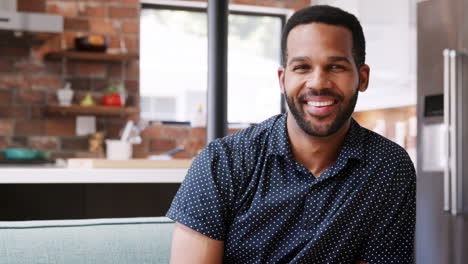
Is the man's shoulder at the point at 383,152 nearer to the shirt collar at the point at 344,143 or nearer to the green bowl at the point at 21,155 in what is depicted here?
the shirt collar at the point at 344,143

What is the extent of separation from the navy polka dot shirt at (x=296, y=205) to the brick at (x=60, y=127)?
3.39m

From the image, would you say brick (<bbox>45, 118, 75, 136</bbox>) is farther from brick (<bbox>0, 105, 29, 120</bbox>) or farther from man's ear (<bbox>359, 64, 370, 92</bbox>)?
man's ear (<bbox>359, 64, 370, 92</bbox>)

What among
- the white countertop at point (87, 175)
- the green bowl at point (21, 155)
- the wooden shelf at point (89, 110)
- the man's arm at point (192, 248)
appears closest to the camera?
the man's arm at point (192, 248)

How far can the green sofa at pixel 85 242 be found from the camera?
1163 mm

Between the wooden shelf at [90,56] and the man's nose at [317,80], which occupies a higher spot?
the wooden shelf at [90,56]

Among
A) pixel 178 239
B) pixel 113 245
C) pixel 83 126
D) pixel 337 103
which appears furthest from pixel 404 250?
pixel 83 126

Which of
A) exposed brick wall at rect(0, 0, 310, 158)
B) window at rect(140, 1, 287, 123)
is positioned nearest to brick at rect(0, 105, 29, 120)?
exposed brick wall at rect(0, 0, 310, 158)

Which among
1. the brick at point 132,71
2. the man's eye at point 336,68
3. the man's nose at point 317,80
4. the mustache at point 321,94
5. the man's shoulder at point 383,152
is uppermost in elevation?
the brick at point 132,71

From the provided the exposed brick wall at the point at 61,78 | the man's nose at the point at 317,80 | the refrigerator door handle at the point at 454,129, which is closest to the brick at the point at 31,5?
the exposed brick wall at the point at 61,78

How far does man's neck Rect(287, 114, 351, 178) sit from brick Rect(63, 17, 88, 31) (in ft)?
11.6

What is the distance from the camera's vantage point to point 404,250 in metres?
1.15

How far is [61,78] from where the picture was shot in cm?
434

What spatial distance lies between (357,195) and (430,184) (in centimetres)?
226

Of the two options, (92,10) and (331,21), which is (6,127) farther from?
(331,21)
